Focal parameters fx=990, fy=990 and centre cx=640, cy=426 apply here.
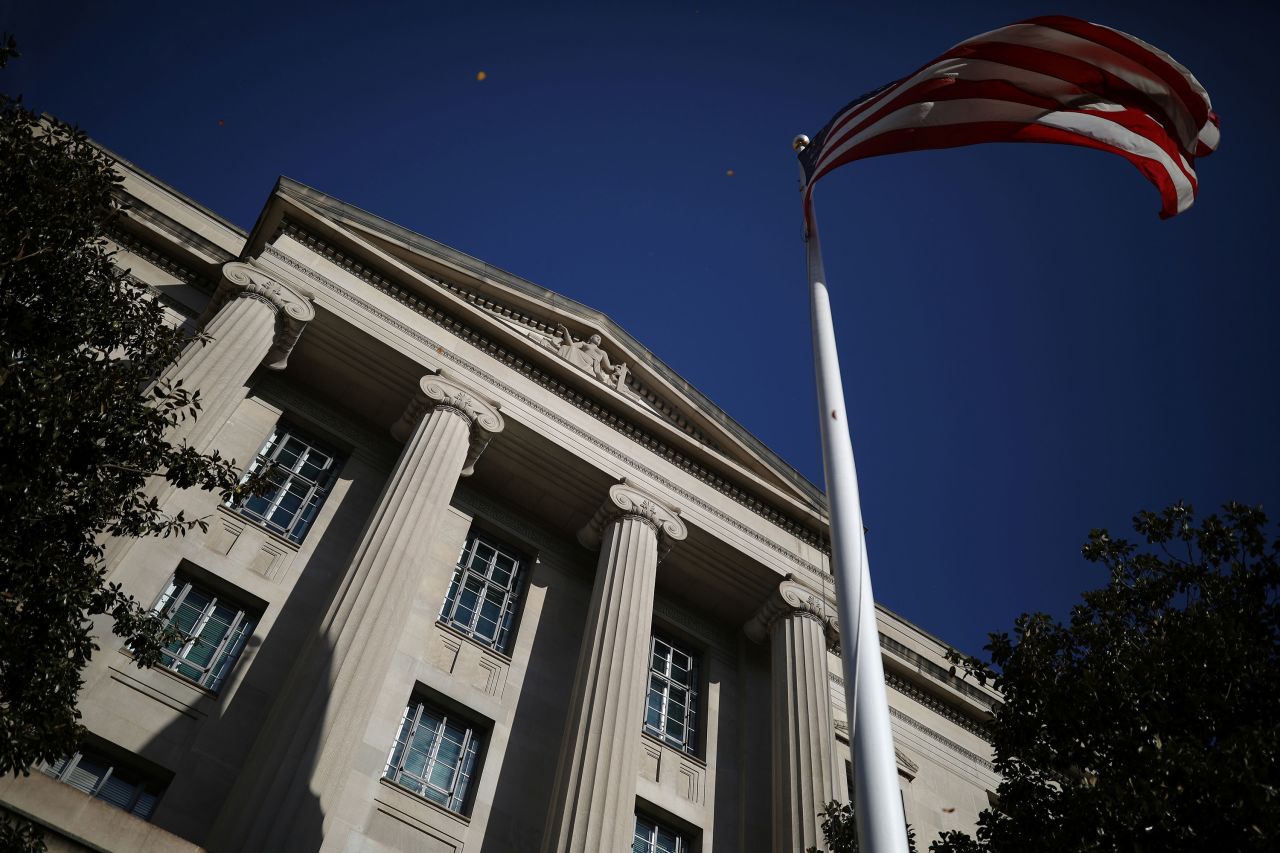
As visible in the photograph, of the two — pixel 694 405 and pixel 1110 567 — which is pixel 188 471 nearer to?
pixel 1110 567

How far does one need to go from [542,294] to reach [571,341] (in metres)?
1.38

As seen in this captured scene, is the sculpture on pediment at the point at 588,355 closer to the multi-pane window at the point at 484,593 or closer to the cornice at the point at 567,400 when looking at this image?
the cornice at the point at 567,400

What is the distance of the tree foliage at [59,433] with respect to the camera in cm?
920

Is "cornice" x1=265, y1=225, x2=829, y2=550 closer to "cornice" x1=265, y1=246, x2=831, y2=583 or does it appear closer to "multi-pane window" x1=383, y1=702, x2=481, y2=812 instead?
"cornice" x1=265, y1=246, x2=831, y2=583

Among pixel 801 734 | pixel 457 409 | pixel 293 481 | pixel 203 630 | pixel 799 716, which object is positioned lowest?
pixel 203 630

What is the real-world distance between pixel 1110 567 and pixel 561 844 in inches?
352

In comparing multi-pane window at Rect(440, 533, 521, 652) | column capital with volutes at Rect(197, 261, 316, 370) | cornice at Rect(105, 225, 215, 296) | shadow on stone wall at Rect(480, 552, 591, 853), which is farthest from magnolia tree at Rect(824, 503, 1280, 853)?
cornice at Rect(105, 225, 215, 296)

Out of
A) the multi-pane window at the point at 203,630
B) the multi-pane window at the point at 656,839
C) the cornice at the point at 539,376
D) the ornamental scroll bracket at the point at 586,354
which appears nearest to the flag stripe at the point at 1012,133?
the cornice at the point at 539,376

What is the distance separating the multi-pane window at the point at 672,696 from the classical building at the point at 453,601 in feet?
0.25

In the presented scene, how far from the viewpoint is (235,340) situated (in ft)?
61.4

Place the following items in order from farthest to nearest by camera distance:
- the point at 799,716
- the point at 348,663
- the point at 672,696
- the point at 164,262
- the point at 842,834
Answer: the point at 672,696, the point at 164,262, the point at 799,716, the point at 348,663, the point at 842,834

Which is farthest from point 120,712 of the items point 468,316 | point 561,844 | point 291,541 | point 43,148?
point 468,316

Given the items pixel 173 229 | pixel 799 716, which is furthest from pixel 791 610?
pixel 173 229

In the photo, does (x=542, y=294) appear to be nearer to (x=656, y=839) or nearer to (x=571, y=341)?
(x=571, y=341)
